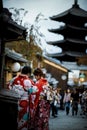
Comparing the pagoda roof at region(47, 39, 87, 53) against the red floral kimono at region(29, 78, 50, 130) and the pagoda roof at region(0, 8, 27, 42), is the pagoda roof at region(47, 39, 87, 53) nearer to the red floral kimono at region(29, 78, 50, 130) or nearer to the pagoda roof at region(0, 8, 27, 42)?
the pagoda roof at region(0, 8, 27, 42)

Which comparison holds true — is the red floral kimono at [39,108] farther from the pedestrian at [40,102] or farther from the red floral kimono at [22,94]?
the red floral kimono at [22,94]

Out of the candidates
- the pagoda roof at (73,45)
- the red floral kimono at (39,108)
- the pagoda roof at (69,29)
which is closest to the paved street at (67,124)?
the red floral kimono at (39,108)

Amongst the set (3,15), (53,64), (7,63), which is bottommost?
(53,64)

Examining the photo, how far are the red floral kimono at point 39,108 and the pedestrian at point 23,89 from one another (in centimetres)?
23


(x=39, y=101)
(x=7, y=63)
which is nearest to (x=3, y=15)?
(x=39, y=101)

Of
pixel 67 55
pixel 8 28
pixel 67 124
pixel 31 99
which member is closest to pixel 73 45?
pixel 67 55

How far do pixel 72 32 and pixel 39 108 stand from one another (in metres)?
49.3

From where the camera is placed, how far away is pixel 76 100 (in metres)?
23.8

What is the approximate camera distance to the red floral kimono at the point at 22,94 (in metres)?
8.52

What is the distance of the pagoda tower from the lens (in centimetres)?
5575

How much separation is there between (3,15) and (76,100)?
54.1 feet

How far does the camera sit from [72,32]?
57656 millimetres

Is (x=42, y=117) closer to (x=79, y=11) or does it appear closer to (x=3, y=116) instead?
(x=3, y=116)

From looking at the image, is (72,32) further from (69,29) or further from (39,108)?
(39,108)
